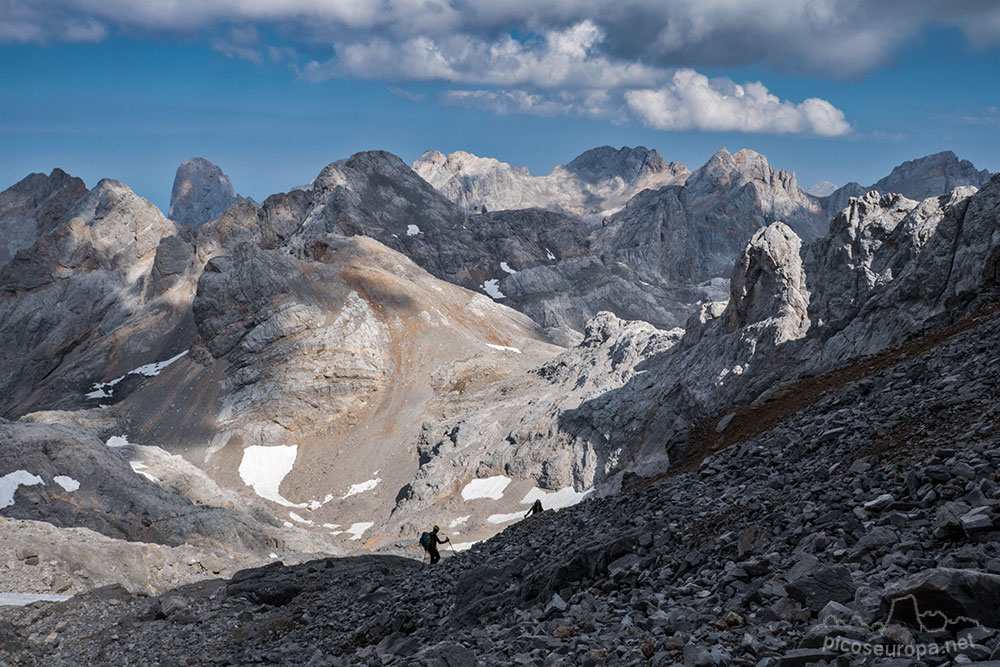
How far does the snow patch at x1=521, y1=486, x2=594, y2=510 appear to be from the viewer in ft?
223

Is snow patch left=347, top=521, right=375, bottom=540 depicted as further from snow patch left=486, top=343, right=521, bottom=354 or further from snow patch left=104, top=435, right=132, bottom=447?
snow patch left=486, top=343, right=521, bottom=354

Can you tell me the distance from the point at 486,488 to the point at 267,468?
114 feet

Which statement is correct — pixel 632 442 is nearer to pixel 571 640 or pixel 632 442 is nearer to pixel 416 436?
pixel 416 436

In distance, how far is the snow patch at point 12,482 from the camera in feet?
137

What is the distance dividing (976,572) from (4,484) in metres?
48.1

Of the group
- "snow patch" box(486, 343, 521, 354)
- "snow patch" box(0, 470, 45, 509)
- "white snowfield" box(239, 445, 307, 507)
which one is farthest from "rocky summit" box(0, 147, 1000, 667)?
"snow patch" box(486, 343, 521, 354)

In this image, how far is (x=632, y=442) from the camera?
67625 mm

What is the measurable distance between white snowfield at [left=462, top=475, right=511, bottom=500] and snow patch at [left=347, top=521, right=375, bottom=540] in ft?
37.1

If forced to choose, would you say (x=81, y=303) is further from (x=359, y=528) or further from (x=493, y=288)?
(x=359, y=528)

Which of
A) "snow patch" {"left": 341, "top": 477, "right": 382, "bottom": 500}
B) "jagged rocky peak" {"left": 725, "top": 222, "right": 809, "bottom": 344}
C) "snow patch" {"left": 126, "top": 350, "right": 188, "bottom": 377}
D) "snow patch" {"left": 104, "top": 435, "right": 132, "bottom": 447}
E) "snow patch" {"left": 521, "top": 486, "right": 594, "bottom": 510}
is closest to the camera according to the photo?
"jagged rocky peak" {"left": 725, "top": 222, "right": 809, "bottom": 344}

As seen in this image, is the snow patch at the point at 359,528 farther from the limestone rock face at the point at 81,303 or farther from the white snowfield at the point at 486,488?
the limestone rock face at the point at 81,303

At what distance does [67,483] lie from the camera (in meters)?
45.1

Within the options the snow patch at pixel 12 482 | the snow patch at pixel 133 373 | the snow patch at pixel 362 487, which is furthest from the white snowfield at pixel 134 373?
the snow patch at pixel 12 482

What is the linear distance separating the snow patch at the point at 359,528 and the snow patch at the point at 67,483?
34.7 meters
